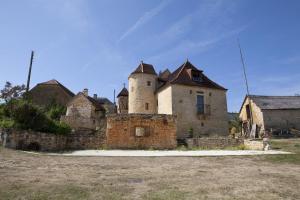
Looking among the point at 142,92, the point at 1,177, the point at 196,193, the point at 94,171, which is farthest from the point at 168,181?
the point at 142,92

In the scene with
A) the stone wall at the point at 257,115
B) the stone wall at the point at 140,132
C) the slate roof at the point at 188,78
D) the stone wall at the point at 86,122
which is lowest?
the stone wall at the point at 140,132

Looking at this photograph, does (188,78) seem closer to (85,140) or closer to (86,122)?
(86,122)

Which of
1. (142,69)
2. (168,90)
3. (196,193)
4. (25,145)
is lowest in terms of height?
(196,193)

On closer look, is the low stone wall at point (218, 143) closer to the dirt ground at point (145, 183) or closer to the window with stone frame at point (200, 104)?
the window with stone frame at point (200, 104)

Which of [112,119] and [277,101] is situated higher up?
[277,101]

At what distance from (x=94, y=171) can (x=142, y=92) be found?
20109 millimetres

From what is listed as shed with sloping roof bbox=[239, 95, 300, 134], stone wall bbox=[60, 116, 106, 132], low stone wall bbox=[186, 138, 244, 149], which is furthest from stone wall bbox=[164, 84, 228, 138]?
stone wall bbox=[60, 116, 106, 132]

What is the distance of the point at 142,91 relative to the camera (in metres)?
27.7

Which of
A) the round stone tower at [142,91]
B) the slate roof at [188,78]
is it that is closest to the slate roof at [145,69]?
the round stone tower at [142,91]

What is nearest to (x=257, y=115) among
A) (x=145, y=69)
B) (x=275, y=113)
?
(x=275, y=113)

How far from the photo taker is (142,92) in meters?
27.7

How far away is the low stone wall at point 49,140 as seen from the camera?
1427cm

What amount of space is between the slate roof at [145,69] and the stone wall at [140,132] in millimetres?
10349

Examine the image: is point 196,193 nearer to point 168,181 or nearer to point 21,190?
point 168,181
